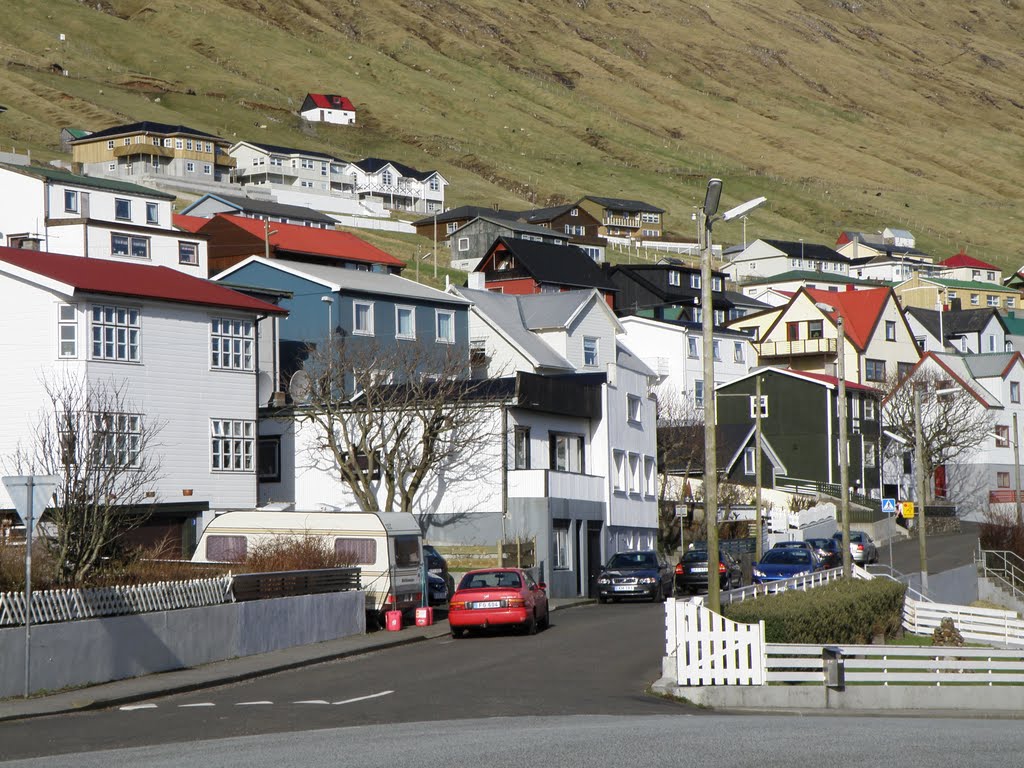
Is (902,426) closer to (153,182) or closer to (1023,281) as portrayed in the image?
(153,182)

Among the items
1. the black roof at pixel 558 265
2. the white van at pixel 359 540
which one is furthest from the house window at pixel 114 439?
the black roof at pixel 558 265

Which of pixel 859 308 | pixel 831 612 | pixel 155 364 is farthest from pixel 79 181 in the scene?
pixel 831 612

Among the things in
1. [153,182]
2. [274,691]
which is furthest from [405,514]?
[153,182]

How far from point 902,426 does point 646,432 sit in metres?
33.3

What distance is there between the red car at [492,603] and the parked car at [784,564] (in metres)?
14.0

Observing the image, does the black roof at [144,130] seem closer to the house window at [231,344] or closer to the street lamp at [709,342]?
the house window at [231,344]

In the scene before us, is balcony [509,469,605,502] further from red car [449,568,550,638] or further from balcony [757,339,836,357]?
balcony [757,339,836,357]

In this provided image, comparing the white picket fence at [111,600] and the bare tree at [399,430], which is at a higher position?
the bare tree at [399,430]

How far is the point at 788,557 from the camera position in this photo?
4844cm

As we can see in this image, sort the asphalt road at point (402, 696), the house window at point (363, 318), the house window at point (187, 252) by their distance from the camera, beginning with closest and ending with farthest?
the asphalt road at point (402, 696)
the house window at point (363, 318)
the house window at point (187, 252)

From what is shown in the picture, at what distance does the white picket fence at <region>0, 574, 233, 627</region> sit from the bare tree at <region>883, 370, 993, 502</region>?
61571 millimetres

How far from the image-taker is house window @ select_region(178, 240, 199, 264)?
8394cm

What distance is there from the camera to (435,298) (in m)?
65.0

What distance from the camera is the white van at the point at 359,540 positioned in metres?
36.1
